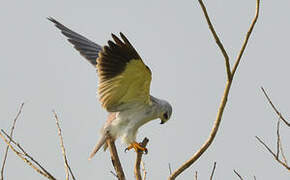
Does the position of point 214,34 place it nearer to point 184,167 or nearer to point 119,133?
point 184,167

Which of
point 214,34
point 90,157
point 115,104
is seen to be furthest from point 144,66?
point 214,34

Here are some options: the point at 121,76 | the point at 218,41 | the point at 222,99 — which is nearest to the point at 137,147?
the point at 121,76

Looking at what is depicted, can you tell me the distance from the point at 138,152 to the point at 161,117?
1.09 m

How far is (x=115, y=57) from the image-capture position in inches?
183

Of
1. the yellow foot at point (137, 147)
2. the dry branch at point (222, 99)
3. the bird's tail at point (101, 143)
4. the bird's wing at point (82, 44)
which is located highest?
the bird's wing at point (82, 44)

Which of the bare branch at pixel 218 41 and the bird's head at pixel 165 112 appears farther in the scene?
the bird's head at pixel 165 112

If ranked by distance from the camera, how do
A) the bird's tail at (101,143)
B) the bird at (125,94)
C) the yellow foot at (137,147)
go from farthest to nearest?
1. the bird's tail at (101,143)
2. the yellow foot at (137,147)
3. the bird at (125,94)

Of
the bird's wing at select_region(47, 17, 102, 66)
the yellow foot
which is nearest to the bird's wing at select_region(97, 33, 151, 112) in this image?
the yellow foot

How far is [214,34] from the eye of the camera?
118 inches

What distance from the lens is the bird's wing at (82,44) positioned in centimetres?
659

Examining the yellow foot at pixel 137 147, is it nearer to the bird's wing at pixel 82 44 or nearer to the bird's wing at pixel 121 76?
the bird's wing at pixel 121 76

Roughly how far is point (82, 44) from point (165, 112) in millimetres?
2012

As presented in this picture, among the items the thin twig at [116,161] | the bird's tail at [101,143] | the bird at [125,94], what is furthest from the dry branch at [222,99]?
the bird's tail at [101,143]

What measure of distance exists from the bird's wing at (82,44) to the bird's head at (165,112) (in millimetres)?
1334
